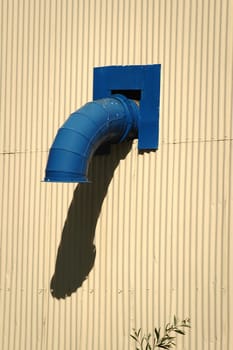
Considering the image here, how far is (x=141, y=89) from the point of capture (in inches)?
511

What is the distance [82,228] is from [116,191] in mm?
697

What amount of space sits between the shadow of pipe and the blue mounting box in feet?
1.17

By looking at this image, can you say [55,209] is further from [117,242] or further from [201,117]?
[201,117]

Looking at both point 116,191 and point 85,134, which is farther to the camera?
point 116,191

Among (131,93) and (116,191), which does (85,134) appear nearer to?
(116,191)

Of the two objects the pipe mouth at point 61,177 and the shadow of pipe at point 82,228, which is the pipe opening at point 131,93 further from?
the pipe mouth at point 61,177

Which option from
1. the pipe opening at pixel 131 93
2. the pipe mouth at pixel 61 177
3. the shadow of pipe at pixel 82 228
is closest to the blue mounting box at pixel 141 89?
the pipe opening at pixel 131 93

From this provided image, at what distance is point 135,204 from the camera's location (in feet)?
42.4

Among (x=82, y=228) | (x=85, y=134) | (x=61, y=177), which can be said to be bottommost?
(x=82, y=228)

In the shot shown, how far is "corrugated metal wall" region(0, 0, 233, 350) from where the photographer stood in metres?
12.4

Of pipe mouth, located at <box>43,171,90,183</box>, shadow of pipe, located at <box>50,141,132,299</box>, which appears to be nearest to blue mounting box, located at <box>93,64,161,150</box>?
shadow of pipe, located at <box>50,141,132,299</box>

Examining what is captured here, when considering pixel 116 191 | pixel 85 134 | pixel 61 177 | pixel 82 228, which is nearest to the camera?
pixel 61 177

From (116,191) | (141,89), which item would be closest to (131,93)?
(141,89)

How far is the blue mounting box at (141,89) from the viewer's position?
12.8 meters
